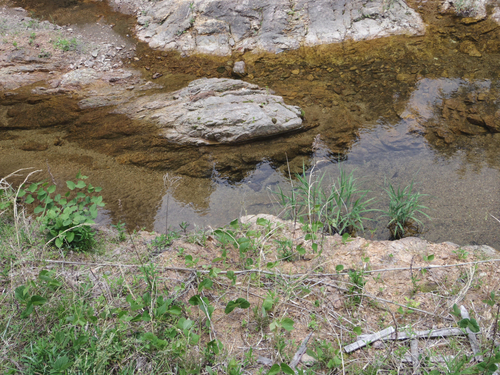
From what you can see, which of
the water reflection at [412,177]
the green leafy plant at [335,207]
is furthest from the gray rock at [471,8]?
the green leafy plant at [335,207]

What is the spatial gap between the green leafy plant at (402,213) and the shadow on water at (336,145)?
0.46 ft

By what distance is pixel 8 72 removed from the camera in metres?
6.28

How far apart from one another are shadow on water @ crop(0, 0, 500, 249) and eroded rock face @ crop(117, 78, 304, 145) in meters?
0.20

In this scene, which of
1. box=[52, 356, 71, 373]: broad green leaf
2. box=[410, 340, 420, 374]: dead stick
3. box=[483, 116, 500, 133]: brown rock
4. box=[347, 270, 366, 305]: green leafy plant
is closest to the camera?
box=[52, 356, 71, 373]: broad green leaf

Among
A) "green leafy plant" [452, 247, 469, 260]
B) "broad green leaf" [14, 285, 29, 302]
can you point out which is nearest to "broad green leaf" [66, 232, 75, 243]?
"broad green leaf" [14, 285, 29, 302]

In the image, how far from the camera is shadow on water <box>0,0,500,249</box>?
150 inches

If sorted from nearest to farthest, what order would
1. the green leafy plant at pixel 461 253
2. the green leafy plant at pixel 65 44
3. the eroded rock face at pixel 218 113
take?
the green leafy plant at pixel 461 253 → the eroded rock face at pixel 218 113 → the green leafy plant at pixel 65 44

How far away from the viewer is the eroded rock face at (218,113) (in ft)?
15.3

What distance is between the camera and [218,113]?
479 cm

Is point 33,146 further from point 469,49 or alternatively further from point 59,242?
point 469,49

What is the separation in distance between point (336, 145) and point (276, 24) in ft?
12.8

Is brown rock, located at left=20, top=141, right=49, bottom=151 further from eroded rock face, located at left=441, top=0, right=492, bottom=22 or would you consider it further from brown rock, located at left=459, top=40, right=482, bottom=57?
eroded rock face, located at left=441, top=0, right=492, bottom=22

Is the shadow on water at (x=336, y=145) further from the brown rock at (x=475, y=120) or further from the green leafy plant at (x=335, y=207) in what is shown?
the green leafy plant at (x=335, y=207)

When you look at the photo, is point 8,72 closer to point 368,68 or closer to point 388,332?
point 368,68
